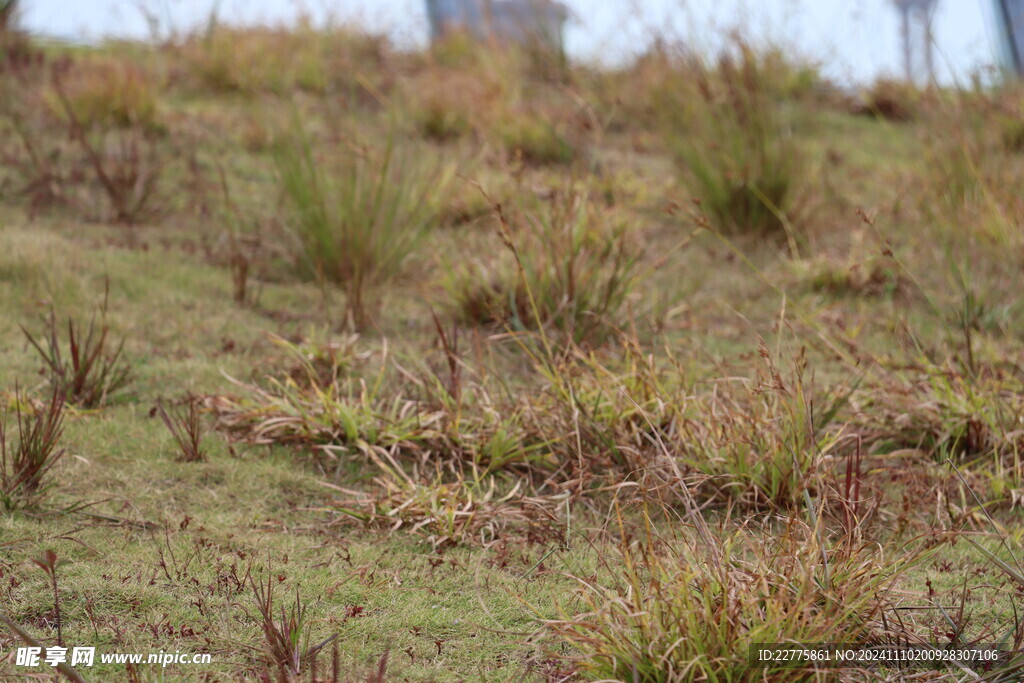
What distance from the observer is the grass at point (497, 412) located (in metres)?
2.38

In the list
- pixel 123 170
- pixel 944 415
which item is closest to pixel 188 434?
pixel 944 415

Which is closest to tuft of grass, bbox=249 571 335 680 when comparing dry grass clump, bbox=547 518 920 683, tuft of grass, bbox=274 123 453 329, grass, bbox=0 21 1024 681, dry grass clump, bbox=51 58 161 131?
grass, bbox=0 21 1024 681

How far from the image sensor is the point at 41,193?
18.9 ft

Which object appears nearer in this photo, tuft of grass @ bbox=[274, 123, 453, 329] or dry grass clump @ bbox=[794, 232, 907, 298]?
tuft of grass @ bbox=[274, 123, 453, 329]

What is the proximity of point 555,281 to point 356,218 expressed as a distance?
1.00 meters

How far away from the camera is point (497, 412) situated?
141 inches

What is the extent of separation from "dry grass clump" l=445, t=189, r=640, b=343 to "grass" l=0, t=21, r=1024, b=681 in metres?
0.03

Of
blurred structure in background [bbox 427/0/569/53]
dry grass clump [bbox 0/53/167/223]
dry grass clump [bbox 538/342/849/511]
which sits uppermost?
blurred structure in background [bbox 427/0/569/53]

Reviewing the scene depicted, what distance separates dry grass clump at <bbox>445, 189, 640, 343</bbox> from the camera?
4.38 meters

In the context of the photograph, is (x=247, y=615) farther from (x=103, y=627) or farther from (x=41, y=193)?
(x=41, y=193)

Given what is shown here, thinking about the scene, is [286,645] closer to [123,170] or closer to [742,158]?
[123,170]

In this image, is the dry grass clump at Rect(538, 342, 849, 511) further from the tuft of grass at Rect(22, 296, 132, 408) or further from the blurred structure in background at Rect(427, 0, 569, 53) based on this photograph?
the blurred structure in background at Rect(427, 0, 569, 53)

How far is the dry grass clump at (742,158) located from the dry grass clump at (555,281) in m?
1.49

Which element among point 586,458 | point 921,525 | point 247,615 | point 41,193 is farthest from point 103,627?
point 41,193
